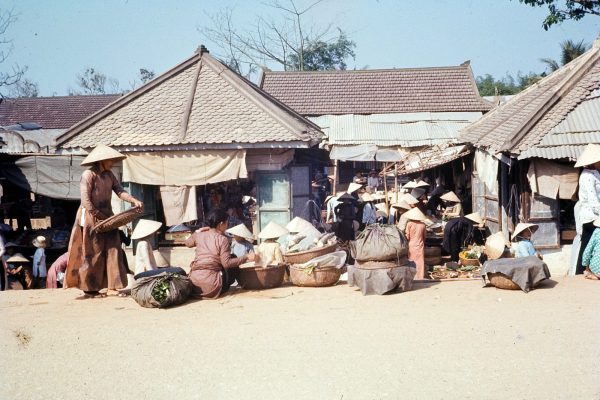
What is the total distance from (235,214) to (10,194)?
5435 mm

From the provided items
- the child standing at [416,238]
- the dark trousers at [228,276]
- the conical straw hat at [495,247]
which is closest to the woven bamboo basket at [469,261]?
the conical straw hat at [495,247]

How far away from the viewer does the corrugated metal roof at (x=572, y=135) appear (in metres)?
10.7

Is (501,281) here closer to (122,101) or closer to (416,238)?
(416,238)

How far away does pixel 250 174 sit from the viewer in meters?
13.4

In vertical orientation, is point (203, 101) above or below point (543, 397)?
above

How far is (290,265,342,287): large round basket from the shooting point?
8.23 m

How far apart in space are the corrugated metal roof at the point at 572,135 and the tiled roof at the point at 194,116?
4301 millimetres

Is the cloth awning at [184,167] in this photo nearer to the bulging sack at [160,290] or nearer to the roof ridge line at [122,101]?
the roof ridge line at [122,101]

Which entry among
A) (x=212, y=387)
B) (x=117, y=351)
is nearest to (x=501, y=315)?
(x=212, y=387)

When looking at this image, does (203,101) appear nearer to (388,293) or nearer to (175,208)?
(175,208)

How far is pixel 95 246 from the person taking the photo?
7.71 metres

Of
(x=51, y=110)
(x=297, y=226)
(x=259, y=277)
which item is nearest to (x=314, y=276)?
(x=259, y=277)

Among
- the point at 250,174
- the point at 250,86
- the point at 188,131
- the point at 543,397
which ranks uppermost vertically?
the point at 250,86

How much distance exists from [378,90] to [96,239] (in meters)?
18.6
